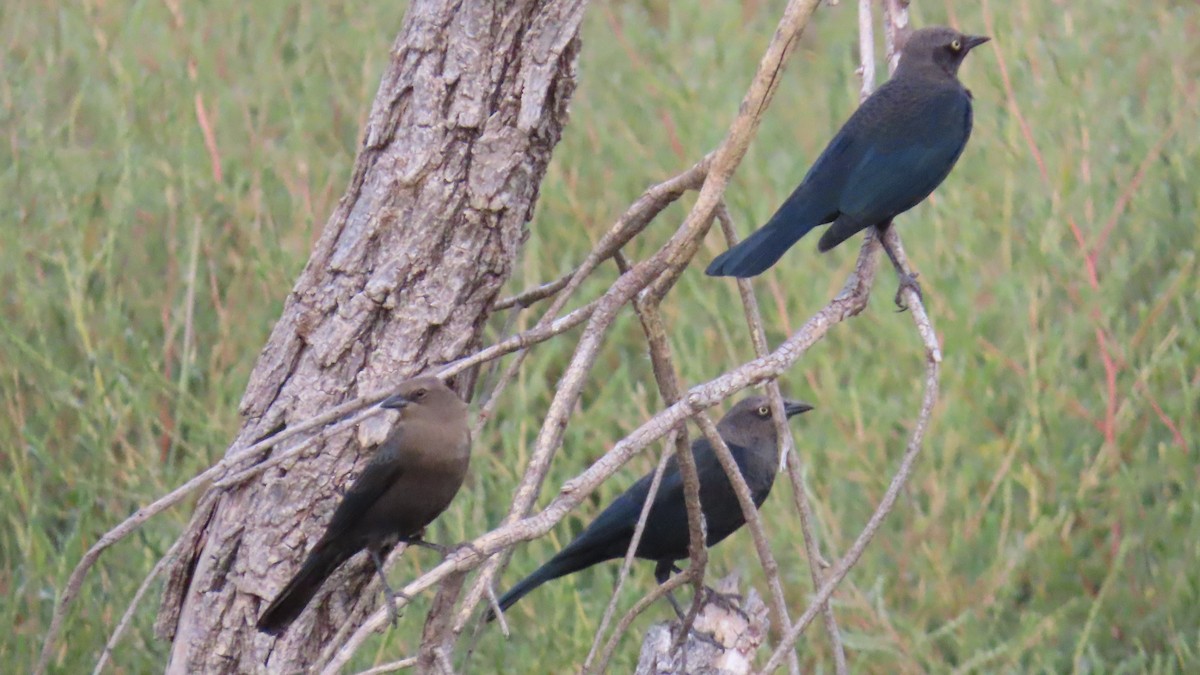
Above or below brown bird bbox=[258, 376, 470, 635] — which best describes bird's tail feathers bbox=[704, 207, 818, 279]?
above

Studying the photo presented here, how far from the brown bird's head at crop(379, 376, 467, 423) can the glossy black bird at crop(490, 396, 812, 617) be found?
0.98m

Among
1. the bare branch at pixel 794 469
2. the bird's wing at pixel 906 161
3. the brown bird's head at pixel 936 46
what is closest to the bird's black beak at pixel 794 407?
the bird's wing at pixel 906 161

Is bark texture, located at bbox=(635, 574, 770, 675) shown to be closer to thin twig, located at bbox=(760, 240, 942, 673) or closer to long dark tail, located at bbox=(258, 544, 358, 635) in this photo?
long dark tail, located at bbox=(258, 544, 358, 635)

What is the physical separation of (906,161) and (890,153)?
4 cm

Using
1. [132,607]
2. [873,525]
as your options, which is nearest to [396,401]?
[132,607]

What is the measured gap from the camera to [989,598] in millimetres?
4105

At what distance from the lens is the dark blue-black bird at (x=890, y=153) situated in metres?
3.49

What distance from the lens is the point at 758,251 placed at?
314cm

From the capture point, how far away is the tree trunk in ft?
8.98

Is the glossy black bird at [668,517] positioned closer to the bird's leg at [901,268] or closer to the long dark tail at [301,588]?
the bird's leg at [901,268]

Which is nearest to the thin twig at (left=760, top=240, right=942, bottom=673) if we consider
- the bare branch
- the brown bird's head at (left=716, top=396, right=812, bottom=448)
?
the bare branch

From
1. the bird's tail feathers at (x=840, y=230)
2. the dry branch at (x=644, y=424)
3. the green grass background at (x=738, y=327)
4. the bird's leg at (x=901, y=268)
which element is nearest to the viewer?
the dry branch at (x=644, y=424)

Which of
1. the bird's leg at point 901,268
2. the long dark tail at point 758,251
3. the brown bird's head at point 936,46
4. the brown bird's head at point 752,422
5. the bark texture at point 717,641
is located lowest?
the bark texture at point 717,641

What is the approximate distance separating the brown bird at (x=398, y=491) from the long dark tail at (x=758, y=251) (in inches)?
23.7
